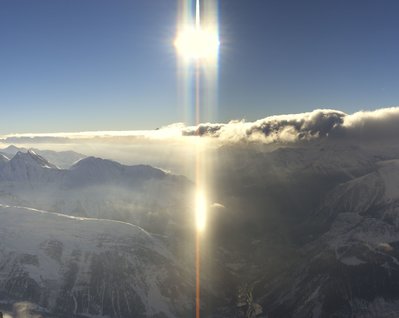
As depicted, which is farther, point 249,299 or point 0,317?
point 249,299
